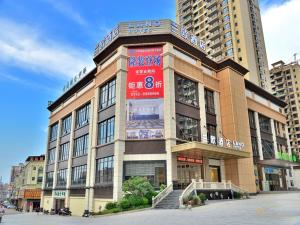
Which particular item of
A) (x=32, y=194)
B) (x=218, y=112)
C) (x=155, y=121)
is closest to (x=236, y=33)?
(x=218, y=112)

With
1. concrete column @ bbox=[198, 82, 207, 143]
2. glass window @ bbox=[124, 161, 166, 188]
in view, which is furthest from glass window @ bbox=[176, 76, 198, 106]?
glass window @ bbox=[124, 161, 166, 188]

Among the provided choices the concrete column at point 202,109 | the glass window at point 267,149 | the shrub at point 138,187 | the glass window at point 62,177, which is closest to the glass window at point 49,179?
the glass window at point 62,177

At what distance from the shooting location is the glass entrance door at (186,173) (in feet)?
104

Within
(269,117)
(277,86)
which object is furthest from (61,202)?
(277,86)

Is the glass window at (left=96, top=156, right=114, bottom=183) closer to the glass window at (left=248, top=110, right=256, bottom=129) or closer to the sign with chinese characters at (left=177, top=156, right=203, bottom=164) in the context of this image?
the sign with chinese characters at (left=177, top=156, right=203, bottom=164)

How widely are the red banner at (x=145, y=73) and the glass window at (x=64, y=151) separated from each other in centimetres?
2048

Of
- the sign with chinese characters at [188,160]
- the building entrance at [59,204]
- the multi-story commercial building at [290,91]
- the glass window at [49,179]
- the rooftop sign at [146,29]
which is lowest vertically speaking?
the building entrance at [59,204]

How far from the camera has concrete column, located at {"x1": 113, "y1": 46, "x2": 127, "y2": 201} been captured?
30264 millimetres

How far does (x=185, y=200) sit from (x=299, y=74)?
9319 cm

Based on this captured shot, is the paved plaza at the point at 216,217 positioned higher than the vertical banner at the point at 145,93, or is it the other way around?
the vertical banner at the point at 145,93

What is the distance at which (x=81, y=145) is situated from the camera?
142 ft

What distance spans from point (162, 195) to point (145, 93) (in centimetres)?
1184

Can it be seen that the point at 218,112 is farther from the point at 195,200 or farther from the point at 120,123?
the point at 195,200

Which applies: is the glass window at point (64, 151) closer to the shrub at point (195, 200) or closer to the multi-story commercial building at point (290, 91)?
the shrub at point (195, 200)
